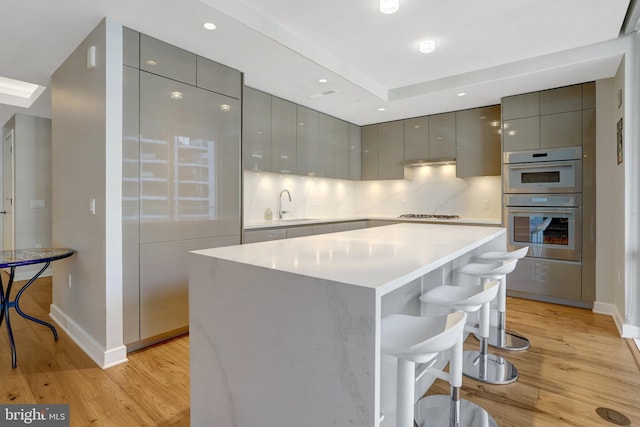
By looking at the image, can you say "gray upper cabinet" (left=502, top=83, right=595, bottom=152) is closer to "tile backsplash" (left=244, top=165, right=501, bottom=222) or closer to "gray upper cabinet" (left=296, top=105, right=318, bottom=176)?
"tile backsplash" (left=244, top=165, right=501, bottom=222)

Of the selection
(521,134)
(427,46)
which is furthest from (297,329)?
(521,134)

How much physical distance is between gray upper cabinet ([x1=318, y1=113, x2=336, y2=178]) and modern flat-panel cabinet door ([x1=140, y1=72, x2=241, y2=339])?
1825 millimetres

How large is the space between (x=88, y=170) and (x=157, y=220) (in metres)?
0.65

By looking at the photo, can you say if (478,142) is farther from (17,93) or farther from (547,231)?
(17,93)

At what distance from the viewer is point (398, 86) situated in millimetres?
4098

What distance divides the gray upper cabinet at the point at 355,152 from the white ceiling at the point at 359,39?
154cm

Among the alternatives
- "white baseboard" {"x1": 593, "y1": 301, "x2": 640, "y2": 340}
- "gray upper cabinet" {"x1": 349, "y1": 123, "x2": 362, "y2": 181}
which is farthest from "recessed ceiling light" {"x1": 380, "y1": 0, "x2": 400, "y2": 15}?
"white baseboard" {"x1": 593, "y1": 301, "x2": 640, "y2": 340}

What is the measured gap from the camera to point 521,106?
12.9ft

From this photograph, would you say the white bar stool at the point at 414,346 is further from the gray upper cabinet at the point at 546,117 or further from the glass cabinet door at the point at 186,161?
the gray upper cabinet at the point at 546,117

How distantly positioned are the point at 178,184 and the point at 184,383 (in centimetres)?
151

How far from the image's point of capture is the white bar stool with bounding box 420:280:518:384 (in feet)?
5.83

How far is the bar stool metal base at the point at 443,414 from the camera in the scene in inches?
70.1

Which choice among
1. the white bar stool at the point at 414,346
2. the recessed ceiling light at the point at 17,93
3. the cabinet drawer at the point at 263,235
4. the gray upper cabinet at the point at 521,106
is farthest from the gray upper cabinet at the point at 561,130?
the recessed ceiling light at the point at 17,93

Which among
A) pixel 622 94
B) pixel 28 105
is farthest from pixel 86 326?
pixel 622 94
